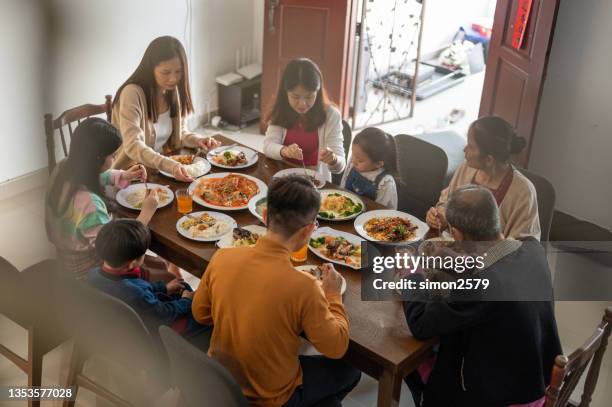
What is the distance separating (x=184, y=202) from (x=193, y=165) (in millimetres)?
322

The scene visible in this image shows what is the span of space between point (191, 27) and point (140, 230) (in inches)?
102

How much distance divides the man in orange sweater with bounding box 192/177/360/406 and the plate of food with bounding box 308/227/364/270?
0.35 meters

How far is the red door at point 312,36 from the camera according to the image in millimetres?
4078

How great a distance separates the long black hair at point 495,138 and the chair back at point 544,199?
0.98 feet

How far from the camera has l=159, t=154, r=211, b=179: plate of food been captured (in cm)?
245

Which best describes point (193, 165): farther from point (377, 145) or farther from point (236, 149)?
point (377, 145)

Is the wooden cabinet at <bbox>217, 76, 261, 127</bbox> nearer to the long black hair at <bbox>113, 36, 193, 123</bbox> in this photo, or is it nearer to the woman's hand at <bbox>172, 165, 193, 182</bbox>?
the long black hair at <bbox>113, 36, 193, 123</bbox>

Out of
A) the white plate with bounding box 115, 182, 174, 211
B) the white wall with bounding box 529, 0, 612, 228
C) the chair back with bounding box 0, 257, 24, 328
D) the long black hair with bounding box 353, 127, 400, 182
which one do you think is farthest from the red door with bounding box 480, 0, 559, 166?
the chair back with bounding box 0, 257, 24, 328

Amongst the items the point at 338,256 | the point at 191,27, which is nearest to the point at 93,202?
the point at 338,256

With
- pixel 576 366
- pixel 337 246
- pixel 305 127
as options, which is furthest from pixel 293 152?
→ pixel 576 366

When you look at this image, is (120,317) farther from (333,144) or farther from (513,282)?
(333,144)

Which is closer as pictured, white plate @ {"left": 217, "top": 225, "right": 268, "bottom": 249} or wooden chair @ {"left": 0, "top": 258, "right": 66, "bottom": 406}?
wooden chair @ {"left": 0, "top": 258, "right": 66, "bottom": 406}

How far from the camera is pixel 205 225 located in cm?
212

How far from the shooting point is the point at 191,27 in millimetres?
4082
